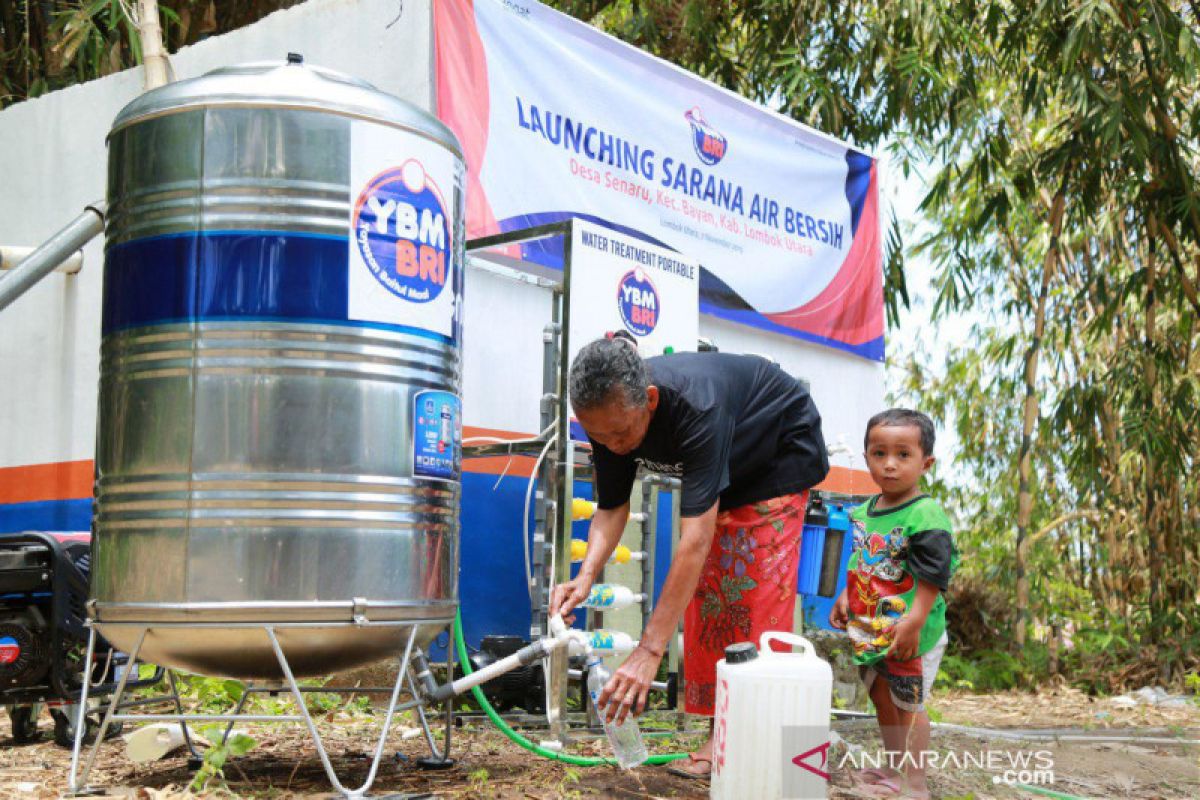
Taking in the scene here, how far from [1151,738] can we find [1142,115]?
394 centimetres

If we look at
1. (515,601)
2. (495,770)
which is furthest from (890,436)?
(515,601)

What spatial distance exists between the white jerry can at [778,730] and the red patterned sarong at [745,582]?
62 centimetres

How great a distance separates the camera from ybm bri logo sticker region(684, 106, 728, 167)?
7.00 m

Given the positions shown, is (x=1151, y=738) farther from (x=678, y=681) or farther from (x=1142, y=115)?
(x=1142, y=115)

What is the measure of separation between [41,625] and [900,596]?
9.16 ft

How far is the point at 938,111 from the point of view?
8828 millimetres

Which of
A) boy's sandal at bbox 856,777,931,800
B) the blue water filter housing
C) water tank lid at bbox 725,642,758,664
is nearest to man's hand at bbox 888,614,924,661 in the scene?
boy's sandal at bbox 856,777,931,800

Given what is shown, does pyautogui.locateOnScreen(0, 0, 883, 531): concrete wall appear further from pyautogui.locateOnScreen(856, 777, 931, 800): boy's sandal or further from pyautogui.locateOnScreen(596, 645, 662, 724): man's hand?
pyautogui.locateOnScreen(596, 645, 662, 724): man's hand

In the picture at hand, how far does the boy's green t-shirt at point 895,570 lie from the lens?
12.3 feet

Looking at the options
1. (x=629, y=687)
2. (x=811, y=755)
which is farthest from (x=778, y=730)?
(x=629, y=687)

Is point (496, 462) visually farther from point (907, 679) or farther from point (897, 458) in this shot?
point (907, 679)

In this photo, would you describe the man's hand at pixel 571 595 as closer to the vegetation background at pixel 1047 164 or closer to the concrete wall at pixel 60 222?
the concrete wall at pixel 60 222

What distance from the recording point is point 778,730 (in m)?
3.05

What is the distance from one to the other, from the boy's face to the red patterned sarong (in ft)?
0.90
